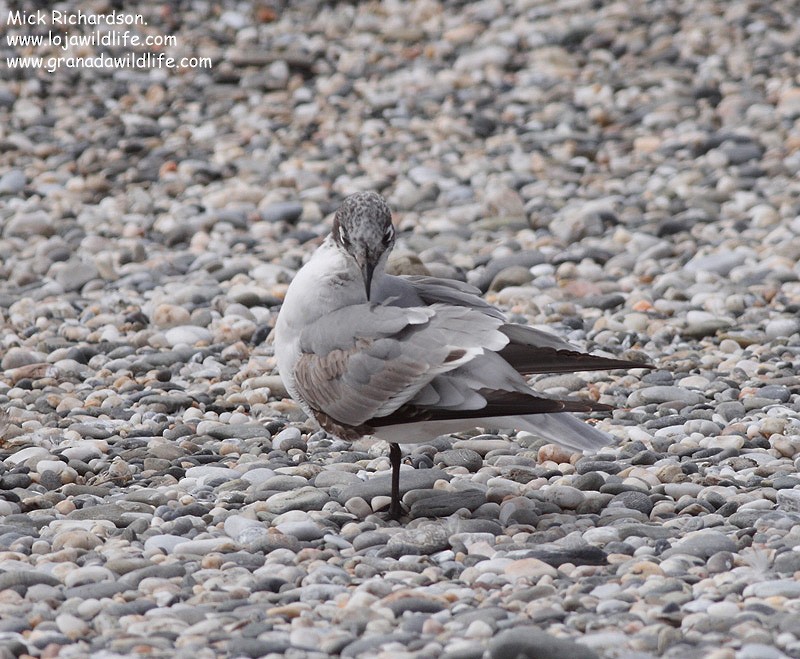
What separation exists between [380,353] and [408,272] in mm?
2585

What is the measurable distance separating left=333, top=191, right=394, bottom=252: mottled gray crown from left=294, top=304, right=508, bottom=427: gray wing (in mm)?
229

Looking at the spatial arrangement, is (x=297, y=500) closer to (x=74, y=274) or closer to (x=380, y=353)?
(x=380, y=353)

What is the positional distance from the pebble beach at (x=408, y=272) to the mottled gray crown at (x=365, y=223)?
0.87m

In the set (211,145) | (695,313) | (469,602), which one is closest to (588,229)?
(695,313)

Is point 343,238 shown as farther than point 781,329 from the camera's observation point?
No

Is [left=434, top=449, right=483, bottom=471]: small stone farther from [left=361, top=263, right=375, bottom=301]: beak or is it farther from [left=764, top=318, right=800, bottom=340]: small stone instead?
[left=764, top=318, right=800, bottom=340]: small stone

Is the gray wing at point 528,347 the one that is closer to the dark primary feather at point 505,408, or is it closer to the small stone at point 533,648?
the dark primary feather at point 505,408

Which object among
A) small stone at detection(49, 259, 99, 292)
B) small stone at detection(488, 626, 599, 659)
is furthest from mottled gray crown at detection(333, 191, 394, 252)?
small stone at detection(49, 259, 99, 292)

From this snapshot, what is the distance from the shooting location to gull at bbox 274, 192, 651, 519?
4.21 m

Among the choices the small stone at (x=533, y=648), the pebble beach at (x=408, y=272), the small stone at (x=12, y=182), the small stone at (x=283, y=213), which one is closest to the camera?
the small stone at (x=533, y=648)

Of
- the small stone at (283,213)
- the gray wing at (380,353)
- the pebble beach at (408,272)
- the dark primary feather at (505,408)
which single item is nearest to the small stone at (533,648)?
the pebble beach at (408,272)

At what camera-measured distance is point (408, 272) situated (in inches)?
272

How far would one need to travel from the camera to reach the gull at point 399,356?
4211 mm

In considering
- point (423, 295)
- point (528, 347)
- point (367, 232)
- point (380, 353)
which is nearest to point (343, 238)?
point (367, 232)
